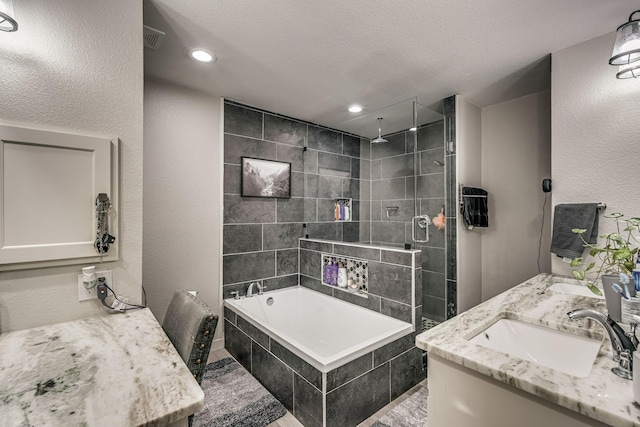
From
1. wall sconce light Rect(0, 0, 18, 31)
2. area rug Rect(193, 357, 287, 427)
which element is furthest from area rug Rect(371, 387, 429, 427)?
wall sconce light Rect(0, 0, 18, 31)

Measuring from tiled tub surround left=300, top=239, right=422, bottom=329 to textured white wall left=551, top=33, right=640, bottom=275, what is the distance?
3.57 feet

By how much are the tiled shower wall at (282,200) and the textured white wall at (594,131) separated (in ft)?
6.42

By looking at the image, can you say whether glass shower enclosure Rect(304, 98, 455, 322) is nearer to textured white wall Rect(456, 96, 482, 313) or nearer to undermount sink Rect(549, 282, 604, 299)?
textured white wall Rect(456, 96, 482, 313)

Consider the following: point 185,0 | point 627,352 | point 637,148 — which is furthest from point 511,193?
point 185,0

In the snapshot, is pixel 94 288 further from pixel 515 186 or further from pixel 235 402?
pixel 515 186

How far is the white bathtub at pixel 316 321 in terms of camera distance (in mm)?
2215

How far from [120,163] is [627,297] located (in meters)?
2.23

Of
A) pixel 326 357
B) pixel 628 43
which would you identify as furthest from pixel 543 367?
pixel 628 43

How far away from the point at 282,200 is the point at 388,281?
1.55 meters

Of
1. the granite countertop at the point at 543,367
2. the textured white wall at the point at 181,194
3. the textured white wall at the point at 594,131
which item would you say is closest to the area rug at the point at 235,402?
the textured white wall at the point at 181,194

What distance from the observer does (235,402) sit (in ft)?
6.53

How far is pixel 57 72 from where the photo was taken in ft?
4.12

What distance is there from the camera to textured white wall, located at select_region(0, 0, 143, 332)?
1183 millimetres

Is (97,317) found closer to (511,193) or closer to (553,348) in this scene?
(553,348)
